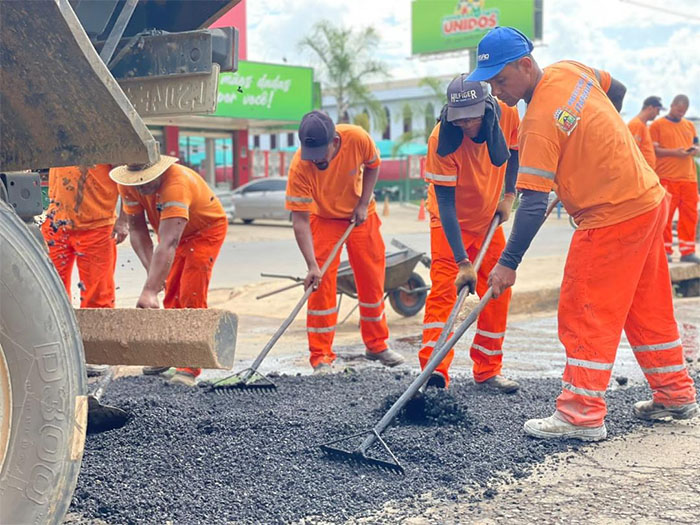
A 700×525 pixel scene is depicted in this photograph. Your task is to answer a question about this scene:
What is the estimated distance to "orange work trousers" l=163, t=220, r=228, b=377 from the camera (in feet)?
18.5

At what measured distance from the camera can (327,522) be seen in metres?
2.99

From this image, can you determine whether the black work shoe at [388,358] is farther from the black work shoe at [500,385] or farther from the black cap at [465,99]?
the black cap at [465,99]

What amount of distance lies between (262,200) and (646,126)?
13437 mm

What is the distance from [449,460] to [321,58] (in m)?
31.8

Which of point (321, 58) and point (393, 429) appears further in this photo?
point (321, 58)

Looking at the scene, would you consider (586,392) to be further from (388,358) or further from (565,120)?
(388,358)

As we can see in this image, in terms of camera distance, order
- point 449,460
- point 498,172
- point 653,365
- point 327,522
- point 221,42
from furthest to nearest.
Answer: point 498,172 → point 653,365 → point 449,460 → point 221,42 → point 327,522

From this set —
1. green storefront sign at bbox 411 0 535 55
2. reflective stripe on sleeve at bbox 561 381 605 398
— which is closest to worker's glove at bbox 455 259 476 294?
reflective stripe on sleeve at bbox 561 381 605 398

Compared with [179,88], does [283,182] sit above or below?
below

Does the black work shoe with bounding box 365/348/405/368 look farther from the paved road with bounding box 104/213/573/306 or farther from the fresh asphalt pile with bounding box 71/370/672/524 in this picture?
the paved road with bounding box 104/213/573/306

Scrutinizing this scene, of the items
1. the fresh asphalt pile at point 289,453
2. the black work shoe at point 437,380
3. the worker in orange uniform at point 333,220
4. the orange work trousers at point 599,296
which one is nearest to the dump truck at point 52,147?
the fresh asphalt pile at point 289,453

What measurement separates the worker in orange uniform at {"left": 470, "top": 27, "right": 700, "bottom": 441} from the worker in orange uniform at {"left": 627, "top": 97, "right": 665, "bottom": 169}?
6175 millimetres

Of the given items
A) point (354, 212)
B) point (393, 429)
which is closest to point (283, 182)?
point (354, 212)

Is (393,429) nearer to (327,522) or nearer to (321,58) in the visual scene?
(327,522)
